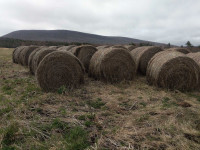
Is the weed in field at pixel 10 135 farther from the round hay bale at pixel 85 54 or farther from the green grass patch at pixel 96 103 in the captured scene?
the round hay bale at pixel 85 54

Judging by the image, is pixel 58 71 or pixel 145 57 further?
pixel 145 57

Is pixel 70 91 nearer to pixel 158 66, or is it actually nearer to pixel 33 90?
pixel 33 90

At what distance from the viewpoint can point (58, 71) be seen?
725 centimetres

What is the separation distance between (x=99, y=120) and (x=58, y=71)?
346 cm

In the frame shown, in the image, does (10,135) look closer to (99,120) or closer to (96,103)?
(99,120)

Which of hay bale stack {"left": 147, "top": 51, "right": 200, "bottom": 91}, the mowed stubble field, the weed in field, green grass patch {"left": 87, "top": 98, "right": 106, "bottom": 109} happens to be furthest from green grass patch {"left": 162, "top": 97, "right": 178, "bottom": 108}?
the weed in field

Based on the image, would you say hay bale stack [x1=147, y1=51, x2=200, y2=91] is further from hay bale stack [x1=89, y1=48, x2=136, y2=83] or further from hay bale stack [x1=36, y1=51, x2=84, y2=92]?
hay bale stack [x1=36, y1=51, x2=84, y2=92]

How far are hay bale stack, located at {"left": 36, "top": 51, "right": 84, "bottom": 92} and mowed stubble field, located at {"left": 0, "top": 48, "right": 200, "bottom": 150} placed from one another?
0.43 meters

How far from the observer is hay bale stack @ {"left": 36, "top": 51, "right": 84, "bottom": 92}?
7094 mm

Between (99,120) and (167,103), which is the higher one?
(167,103)

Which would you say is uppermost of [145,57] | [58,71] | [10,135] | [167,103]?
[145,57]

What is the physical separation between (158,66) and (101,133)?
4553 millimetres

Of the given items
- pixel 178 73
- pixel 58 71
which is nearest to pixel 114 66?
pixel 58 71

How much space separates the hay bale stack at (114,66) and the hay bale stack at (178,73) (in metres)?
1.68
